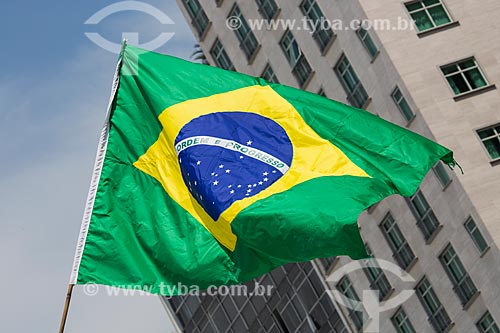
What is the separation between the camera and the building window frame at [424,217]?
54.7m

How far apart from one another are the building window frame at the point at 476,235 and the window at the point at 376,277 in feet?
23.9

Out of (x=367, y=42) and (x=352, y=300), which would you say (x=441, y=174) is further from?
(x=352, y=300)

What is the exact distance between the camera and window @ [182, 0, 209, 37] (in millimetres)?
66125

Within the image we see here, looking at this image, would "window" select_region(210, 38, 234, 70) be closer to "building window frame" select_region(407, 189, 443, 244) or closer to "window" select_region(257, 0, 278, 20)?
"window" select_region(257, 0, 278, 20)

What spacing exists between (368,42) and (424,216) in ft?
21.9

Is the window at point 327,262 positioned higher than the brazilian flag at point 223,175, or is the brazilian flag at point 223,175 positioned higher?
the window at point 327,262

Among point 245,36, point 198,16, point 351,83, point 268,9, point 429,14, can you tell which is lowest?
point 429,14

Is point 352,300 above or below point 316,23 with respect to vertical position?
below

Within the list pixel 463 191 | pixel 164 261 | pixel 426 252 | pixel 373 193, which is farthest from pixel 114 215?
pixel 426 252

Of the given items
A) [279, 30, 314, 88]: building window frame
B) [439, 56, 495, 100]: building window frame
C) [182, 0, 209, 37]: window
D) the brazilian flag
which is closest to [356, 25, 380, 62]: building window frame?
[439, 56, 495, 100]: building window frame

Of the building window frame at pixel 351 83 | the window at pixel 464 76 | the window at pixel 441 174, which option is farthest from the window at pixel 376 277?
the window at pixel 464 76

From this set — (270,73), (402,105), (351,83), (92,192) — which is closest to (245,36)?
(270,73)

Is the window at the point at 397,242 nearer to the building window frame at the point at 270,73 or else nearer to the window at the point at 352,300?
the window at the point at 352,300

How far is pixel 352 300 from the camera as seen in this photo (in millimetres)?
62500
